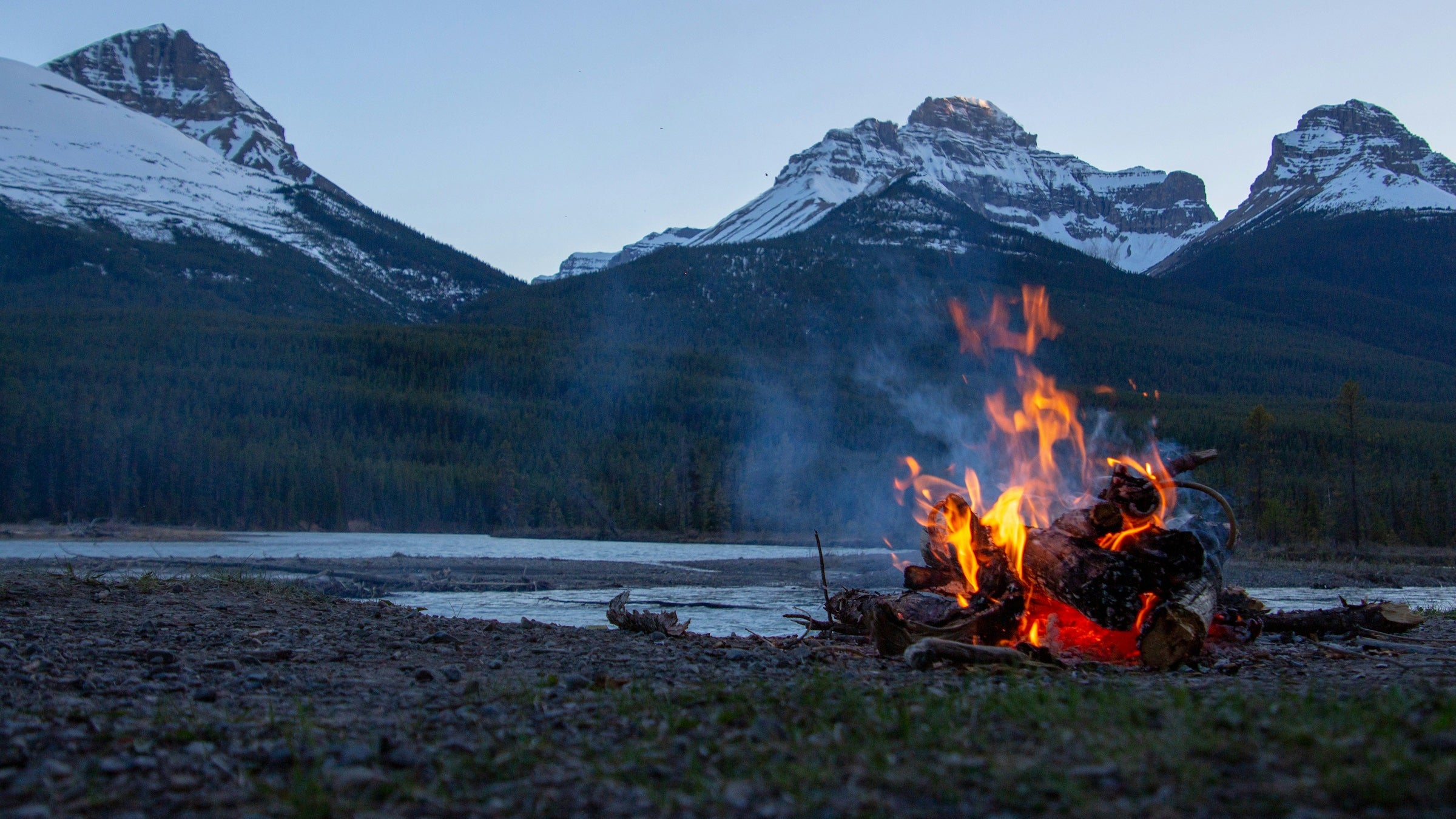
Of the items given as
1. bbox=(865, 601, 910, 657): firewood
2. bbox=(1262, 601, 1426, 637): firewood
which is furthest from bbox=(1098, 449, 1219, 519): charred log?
bbox=(1262, 601, 1426, 637): firewood

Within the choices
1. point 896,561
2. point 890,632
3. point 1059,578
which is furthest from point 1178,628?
point 896,561

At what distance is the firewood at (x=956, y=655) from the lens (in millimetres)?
8602

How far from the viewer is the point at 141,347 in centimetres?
12706

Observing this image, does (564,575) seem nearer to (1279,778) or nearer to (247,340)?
(1279,778)

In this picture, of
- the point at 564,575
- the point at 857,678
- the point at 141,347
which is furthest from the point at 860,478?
the point at 141,347

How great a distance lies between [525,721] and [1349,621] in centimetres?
1179

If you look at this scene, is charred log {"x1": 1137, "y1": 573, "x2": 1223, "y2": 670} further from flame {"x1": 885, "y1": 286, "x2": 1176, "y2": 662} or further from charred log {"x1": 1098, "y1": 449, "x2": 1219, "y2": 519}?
charred log {"x1": 1098, "y1": 449, "x2": 1219, "y2": 519}

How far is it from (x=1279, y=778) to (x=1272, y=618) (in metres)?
10.6

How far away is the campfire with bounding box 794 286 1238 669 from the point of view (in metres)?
9.47

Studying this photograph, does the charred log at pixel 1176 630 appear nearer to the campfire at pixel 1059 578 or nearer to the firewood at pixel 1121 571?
the campfire at pixel 1059 578

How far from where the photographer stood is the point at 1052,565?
398 inches

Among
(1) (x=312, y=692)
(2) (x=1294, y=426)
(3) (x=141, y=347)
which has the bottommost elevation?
(1) (x=312, y=692)

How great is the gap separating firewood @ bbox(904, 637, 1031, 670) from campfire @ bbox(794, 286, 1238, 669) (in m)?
0.02

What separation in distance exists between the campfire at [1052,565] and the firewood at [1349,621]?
64.7 inches
